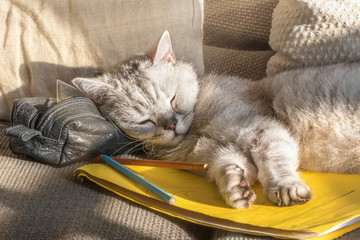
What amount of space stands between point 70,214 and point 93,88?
0.57 m

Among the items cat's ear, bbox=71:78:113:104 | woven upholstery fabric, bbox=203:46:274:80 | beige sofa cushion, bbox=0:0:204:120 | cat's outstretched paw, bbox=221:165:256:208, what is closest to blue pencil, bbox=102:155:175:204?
cat's outstretched paw, bbox=221:165:256:208

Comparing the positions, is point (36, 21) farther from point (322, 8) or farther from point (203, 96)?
point (322, 8)

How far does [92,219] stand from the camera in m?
1.07

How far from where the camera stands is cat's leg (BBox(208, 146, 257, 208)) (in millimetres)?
1066

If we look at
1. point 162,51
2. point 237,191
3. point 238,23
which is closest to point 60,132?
point 162,51

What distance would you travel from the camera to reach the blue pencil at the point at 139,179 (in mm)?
1045

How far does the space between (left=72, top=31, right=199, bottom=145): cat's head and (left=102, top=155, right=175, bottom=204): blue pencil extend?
7.7 inches

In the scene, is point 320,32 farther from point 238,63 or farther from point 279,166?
point 279,166

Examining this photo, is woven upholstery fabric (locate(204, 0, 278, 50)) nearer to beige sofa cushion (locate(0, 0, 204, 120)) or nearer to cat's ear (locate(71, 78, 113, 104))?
beige sofa cushion (locate(0, 0, 204, 120))

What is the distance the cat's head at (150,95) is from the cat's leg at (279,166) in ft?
1.15

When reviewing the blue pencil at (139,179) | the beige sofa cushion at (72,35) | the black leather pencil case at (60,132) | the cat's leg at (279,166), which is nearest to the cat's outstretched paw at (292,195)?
the cat's leg at (279,166)

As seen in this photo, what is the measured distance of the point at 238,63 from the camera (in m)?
2.01

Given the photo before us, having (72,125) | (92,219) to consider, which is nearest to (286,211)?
(92,219)

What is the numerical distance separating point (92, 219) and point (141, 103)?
54 cm
